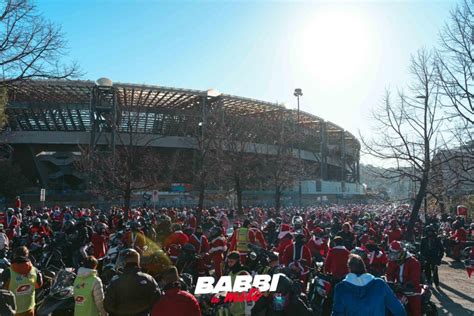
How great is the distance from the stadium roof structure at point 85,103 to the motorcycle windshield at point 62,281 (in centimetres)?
4185

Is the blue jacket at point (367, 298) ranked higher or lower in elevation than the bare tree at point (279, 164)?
lower

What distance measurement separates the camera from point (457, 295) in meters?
10.9

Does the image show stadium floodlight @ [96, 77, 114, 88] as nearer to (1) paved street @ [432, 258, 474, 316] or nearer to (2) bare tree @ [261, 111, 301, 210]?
(2) bare tree @ [261, 111, 301, 210]

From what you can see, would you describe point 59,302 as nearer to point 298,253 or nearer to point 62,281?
point 62,281

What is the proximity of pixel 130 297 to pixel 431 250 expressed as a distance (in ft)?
33.5

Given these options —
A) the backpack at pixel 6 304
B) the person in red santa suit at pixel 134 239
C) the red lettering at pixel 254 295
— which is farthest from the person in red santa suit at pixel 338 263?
the backpack at pixel 6 304

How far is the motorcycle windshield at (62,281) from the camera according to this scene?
6.41 metres

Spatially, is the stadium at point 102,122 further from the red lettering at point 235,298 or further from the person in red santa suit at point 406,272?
the red lettering at point 235,298

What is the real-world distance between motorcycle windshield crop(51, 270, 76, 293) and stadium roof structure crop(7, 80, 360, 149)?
4185cm

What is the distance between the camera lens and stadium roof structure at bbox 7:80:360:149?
168 feet

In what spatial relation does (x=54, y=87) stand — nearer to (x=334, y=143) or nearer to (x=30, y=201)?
(x=30, y=201)

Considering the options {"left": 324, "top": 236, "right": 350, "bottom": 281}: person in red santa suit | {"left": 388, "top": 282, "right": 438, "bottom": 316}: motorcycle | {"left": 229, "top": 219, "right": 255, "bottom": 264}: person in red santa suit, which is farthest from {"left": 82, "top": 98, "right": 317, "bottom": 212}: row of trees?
{"left": 388, "top": 282, "right": 438, "bottom": 316}: motorcycle

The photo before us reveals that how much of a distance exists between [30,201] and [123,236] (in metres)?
38.9

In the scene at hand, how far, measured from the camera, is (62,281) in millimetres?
6520
